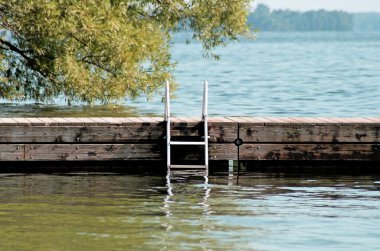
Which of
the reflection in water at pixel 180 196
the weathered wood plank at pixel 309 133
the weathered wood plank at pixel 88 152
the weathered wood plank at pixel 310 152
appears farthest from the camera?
the weathered wood plank at pixel 310 152

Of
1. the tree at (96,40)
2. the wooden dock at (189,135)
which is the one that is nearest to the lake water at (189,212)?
the wooden dock at (189,135)

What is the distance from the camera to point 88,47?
2442 centimetres

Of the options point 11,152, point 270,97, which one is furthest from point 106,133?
point 270,97

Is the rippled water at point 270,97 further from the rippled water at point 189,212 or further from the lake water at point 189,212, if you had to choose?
the rippled water at point 189,212

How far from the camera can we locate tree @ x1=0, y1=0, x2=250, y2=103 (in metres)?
22.9

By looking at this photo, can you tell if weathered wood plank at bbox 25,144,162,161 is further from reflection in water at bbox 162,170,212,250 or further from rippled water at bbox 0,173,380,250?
reflection in water at bbox 162,170,212,250

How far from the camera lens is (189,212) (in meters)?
14.1

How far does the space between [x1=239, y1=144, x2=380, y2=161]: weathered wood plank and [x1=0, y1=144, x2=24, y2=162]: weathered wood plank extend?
363 cm

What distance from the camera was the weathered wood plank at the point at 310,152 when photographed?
1825cm

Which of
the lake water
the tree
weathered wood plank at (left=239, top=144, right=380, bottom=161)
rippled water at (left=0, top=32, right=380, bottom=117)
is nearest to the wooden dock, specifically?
weathered wood plank at (left=239, top=144, right=380, bottom=161)

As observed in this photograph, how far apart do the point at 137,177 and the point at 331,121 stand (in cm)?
337

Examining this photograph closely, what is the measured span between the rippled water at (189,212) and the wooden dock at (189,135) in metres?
0.44

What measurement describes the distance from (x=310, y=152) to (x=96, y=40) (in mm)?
7242

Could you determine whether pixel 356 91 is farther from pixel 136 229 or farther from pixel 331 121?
pixel 136 229
